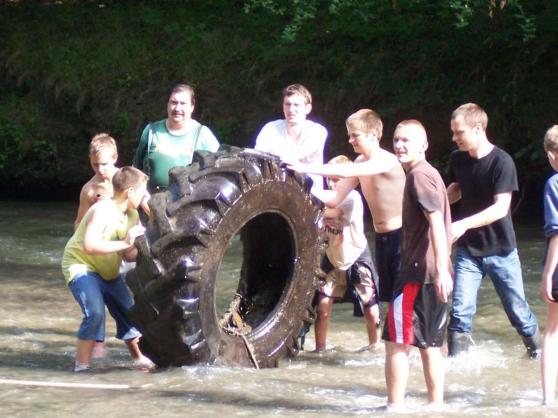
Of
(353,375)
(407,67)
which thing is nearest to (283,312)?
(353,375)

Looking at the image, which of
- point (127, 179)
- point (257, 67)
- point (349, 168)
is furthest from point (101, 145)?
point (257, 67)

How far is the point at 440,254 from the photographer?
20.7ft

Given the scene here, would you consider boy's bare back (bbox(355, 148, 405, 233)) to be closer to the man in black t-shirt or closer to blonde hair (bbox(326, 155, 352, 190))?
blonde hair (bbox(326, 155, 352, 190))

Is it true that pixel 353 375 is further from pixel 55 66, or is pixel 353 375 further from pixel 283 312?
pixel 55 66

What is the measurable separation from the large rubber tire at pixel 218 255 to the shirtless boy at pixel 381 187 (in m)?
0.43

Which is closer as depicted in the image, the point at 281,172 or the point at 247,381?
the point at 247,381

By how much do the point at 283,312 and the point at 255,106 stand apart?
9.73m

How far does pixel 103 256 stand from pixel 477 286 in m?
2.69

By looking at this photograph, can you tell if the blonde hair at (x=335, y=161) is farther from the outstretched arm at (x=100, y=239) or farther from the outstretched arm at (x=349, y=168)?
the outstretched arm at (x=100, y=239)

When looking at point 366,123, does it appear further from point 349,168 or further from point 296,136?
point 296,136

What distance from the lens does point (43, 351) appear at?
28.1 feet

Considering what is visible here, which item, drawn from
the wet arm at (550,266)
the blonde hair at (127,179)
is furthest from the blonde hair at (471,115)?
the blonde hair at (127,179)

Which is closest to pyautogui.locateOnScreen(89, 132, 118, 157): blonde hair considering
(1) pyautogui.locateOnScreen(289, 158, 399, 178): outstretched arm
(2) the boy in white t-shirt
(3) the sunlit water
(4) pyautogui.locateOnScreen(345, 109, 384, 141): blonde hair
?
(2) the boy in white t-shirt

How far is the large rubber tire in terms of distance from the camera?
7.18m
